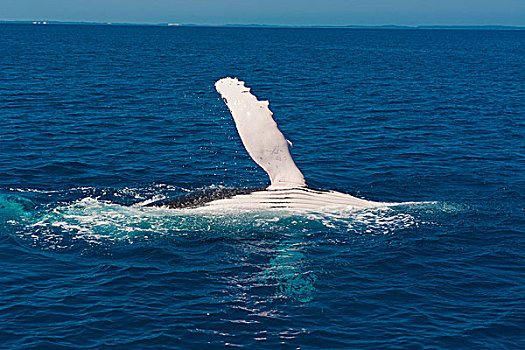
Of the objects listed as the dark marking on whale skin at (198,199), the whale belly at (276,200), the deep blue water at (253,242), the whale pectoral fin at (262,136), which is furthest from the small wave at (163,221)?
the whale pectoral fin at (262,136)

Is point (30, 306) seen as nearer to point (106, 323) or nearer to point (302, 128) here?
point (106, 323)

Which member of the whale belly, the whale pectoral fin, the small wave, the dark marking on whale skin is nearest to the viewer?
the small wave

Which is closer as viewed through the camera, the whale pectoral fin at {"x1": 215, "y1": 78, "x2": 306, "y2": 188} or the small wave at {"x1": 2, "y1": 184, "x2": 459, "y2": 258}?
the small wave at {"x1": 2, "y1": 184, "x2": 459, "y2": 258}

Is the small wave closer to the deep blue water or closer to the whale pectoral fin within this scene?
the deep blue water

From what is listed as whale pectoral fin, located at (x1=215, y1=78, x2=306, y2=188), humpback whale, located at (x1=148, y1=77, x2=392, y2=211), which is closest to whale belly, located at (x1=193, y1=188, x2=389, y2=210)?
humpback whale, located at (x1=148, y1=77, x2=392, y2=211)

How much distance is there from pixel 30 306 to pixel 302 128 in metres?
26.1

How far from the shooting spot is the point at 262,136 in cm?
1998

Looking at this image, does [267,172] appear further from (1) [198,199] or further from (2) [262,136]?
(1) [198,199]

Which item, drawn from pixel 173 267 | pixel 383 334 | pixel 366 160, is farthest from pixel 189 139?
pixel 383 334

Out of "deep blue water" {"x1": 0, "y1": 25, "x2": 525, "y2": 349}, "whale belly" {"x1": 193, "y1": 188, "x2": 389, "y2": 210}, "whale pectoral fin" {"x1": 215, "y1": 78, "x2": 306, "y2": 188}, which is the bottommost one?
"deep blue water" {"x1": 0, "y1": 25, "x2": 525, "y2": 349}

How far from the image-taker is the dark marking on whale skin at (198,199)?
20945mm

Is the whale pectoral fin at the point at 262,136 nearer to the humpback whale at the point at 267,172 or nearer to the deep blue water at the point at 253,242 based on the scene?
the humpback whale at the point at 267,172

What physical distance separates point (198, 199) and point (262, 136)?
11.3 ft

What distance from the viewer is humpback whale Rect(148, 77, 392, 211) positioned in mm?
20031
